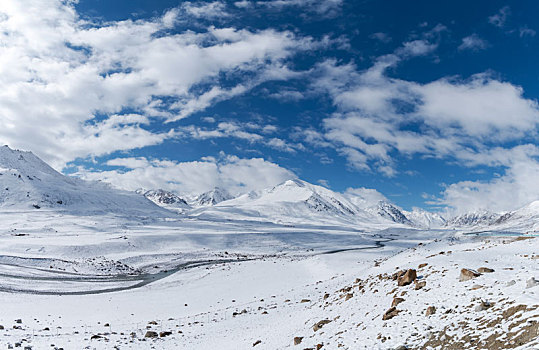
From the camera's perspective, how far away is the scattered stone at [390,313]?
17.0 meters

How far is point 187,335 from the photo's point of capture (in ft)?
85.6

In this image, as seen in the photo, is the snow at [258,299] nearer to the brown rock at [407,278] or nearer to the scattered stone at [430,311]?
the scattered stone at [430,311]

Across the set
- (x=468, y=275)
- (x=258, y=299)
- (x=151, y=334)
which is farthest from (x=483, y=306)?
(x=258, y=299)

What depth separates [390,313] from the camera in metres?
17.2

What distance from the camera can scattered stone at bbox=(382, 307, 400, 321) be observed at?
668 inches

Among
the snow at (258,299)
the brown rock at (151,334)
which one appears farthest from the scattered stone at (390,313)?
the brown rock at (151,334)

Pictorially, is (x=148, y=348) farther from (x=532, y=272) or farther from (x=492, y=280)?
(x=532, y=272)

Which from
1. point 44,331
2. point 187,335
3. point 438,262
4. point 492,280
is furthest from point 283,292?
point 492,280

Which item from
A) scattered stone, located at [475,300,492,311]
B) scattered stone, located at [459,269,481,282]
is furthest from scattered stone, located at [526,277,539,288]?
scattered stone, located at [459,269,481,282]

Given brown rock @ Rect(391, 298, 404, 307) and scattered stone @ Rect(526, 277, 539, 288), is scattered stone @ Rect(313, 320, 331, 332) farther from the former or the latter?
scattered stone @ Rect(526, 277, 539, 288)

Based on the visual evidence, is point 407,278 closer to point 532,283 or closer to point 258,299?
point 532,283

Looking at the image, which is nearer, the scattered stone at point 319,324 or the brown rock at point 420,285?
the brown rock at point 420,285

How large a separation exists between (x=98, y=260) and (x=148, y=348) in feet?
197

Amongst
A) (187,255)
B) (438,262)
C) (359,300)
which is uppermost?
(438,262)
